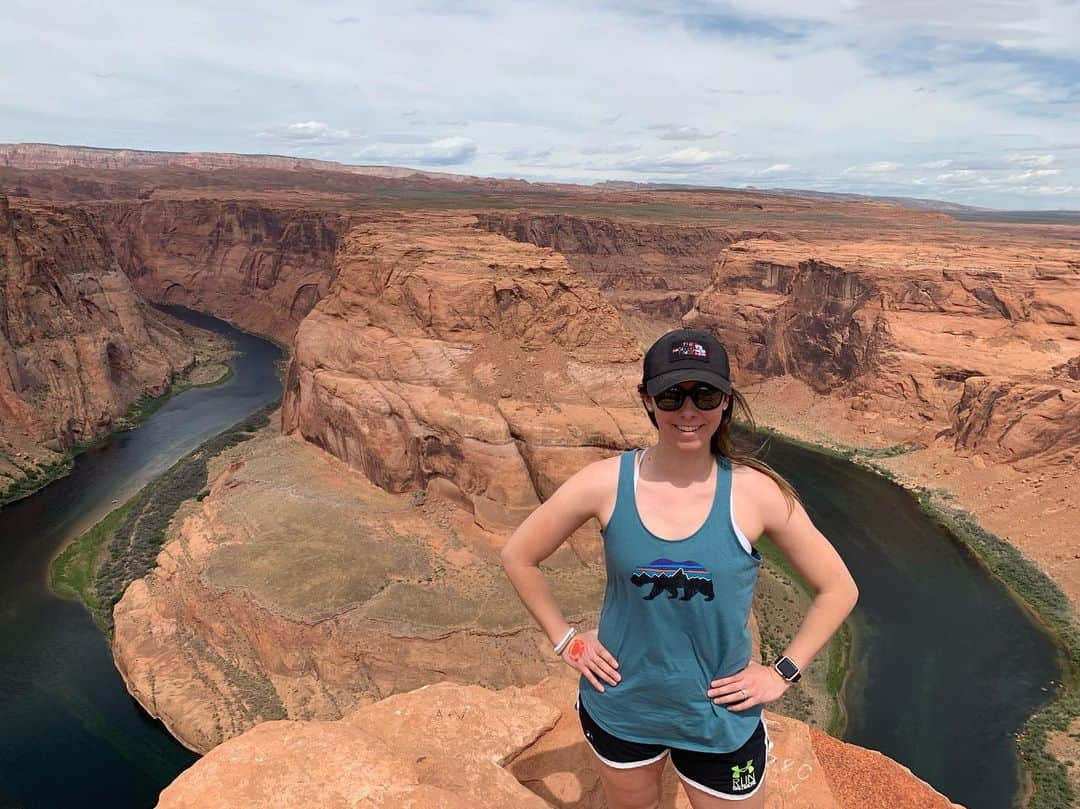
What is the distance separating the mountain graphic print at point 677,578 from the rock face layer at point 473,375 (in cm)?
2137

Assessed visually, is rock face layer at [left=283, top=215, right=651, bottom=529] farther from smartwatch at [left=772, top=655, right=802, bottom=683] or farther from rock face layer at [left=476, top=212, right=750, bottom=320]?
rock face layer at [left=476, top=212, right=750, bottom=320]

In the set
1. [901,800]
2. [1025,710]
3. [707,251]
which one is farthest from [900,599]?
[707,251]

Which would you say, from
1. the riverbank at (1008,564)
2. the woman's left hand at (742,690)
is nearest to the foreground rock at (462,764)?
the woman's left hand at (742,690)

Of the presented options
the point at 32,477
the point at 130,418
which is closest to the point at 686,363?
the point at 32,477

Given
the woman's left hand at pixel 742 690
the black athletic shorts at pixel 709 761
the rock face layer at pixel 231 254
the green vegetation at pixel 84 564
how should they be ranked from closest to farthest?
1. the woman's left hand at pixel 742 690
2. the black athletic shorts at pixel 709 761
3. the green vegetation at pixel 84 564
4. the rock face layer at pixel 231 254

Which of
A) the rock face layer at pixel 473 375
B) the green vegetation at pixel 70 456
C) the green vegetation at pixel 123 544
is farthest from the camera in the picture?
the green vegetation at pixel 70 456

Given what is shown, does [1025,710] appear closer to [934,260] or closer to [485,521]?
[485,521]

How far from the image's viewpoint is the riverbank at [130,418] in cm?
3788

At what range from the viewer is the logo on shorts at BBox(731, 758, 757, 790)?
4.52m

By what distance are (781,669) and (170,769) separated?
21.3m

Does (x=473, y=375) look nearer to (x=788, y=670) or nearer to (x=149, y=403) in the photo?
(x=788, y=670)

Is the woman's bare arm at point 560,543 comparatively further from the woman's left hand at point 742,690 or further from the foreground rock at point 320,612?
the foreground rock at point 320,612

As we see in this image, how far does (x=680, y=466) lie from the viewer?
13.6 ft

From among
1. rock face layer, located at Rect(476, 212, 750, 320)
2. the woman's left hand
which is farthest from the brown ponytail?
rock face layer, located at Rect(476, 212, 750, 320)
